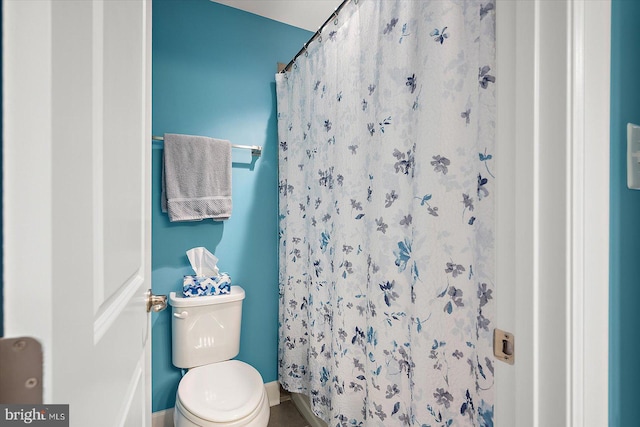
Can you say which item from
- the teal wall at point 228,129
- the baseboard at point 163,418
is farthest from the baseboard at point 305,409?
the baseboard at point 163,418

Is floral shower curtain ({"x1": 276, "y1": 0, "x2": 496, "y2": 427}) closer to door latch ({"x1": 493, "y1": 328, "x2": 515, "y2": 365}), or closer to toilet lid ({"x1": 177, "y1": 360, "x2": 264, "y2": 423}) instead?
door latch ({"x1": 493, "y1": 328, "x2": 515, "y2": 365})

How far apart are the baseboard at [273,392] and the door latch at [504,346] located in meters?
1.70

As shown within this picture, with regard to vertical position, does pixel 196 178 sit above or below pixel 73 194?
above

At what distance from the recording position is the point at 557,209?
0.50 metres

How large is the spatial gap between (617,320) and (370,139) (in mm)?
820

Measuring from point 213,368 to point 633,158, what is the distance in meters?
1.74

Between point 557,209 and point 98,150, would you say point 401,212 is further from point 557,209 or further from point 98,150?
point 98,150

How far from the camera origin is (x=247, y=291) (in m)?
1.86

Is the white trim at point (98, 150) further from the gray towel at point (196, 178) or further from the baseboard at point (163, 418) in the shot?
the baseboard at point (163, 418)

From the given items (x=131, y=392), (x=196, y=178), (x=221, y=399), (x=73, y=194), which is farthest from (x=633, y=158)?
(x=196, y=178)

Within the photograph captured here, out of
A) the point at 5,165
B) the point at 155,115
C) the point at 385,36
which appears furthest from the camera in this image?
the point at 155,115

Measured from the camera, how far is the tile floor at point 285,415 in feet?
5.68

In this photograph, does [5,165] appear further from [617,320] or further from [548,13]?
[617,320]

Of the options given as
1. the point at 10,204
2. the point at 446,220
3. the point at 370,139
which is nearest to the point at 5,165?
the point at 10,204
